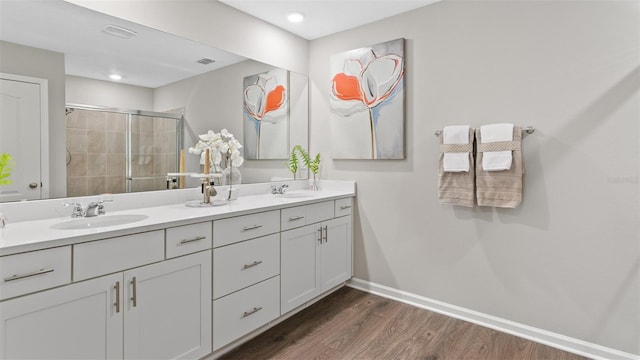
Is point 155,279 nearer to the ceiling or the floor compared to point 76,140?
nearer to the floor

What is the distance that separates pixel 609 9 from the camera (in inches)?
76.4

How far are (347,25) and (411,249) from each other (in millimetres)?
1994

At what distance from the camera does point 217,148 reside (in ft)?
7.69

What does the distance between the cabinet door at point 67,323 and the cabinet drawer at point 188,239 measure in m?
0.26

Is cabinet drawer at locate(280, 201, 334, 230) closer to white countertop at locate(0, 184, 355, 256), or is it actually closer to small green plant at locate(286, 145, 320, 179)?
white countertop at locate(0, 184, 355, 256)

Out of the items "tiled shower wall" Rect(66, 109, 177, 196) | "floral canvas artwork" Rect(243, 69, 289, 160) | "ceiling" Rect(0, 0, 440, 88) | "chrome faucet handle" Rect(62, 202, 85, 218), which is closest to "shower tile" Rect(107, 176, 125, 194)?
"tiled shower wall" Rect(66, 109, 177, 196)

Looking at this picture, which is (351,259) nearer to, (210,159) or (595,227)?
(210,159)

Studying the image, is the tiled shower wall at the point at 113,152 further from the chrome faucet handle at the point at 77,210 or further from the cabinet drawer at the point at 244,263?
the cabinet drawer at the point at 244,263

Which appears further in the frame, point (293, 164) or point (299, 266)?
point (293, 164)

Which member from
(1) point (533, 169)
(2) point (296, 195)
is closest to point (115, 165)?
(2) point (296, 195)

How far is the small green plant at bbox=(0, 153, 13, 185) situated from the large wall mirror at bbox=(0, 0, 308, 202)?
3 cm

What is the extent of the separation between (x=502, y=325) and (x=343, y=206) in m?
1.44

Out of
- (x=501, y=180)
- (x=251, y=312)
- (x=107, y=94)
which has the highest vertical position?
(x=107, y=94)

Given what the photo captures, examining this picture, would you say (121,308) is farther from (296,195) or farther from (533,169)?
(533,169)
